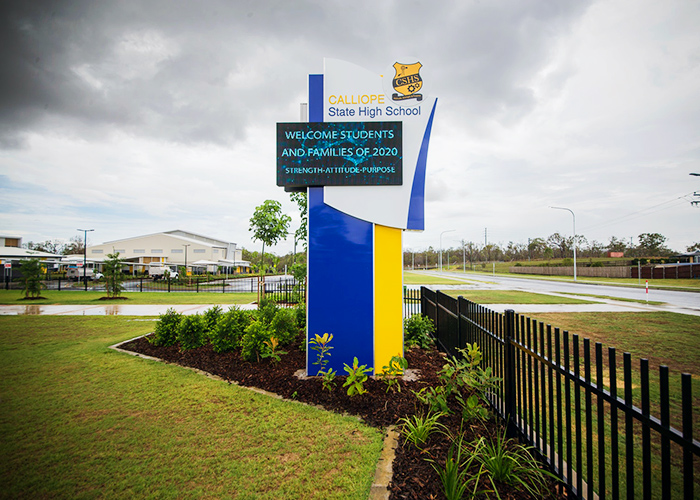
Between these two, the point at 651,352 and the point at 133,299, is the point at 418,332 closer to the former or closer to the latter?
the point at 651,352

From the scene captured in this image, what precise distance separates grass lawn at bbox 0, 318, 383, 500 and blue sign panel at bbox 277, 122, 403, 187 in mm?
3455

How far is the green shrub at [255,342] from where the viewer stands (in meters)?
5.59

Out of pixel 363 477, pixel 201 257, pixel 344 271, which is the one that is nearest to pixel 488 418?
pixel 363 477

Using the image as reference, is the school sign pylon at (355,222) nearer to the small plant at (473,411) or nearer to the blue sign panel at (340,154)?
the blue sign panel at (340,154)

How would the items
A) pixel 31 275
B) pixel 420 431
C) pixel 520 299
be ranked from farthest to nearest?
pixel 31 275 → pixel 520 299 → pixel 420 431

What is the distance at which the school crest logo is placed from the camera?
5.32 meters

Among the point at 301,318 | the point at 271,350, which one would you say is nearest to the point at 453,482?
the point at 271,350

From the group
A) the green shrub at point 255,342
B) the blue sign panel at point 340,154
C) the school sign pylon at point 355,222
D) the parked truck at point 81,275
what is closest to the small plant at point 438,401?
the school sign pylon at point 355,222

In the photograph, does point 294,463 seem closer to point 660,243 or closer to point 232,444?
point 232,444

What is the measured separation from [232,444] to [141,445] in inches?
37.5

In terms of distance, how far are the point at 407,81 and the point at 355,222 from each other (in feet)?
8.40

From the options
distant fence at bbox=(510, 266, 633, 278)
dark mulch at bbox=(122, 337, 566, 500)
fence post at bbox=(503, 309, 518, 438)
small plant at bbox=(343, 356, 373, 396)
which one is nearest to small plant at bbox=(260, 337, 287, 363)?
dark mulch at bbox=(122, 337, 566, 500)

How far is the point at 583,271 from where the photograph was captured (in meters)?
47.8

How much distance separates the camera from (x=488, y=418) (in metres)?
3.53
